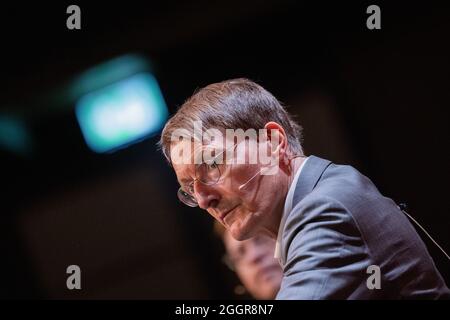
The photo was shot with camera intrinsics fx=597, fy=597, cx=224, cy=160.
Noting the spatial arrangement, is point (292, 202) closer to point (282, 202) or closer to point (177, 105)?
point (282, 202)

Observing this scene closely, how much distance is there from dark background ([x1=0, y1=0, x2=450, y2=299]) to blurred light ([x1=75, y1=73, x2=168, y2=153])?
70 millimetres

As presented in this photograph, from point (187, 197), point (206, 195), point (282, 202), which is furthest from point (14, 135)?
point (282, 202)

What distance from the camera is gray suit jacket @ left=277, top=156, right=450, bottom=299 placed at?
111 cm

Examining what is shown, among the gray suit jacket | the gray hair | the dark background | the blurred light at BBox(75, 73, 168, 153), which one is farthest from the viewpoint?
the blurred light at BBox(75, 73, 168, 153)

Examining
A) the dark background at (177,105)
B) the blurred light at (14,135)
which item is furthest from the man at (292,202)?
the blurred light at (14,135)

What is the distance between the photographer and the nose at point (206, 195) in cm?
153

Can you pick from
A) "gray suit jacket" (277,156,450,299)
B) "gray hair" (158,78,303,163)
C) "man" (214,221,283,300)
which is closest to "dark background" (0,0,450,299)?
"man" (214,221,283,300)

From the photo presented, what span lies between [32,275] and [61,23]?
154cm

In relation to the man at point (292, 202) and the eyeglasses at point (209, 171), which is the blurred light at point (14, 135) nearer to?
the man at point (292, 202)

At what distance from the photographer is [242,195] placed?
59.8 inches

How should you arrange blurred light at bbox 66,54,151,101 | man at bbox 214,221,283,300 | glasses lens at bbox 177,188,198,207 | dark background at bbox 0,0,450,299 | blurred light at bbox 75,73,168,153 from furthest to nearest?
blurred light at bbox 75,73,168,153 < blurred light at bbox 66,54,151,101 < dark background at bbox 0,0,450,299 < man at bbox 214,221,283,300 < glasses lens at bbox 177,188,198,207

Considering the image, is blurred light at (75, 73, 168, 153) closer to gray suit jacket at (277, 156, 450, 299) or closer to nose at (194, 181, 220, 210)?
nose at (194, 181, 220, 210)
